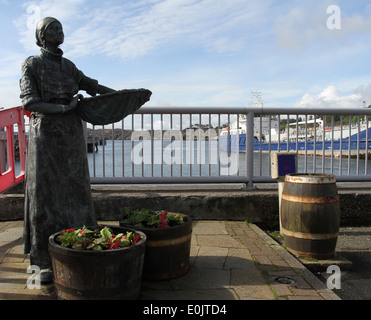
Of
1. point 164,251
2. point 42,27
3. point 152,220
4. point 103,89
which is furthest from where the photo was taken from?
point 103,89

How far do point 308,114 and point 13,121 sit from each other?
464 centimetres

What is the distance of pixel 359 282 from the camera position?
3436mm

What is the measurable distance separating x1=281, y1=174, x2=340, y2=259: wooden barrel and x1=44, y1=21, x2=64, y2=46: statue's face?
9.12 ft

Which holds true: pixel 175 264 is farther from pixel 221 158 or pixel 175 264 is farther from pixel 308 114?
pixel 308 114

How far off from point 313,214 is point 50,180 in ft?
8.88

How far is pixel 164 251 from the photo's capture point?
9.41 feet

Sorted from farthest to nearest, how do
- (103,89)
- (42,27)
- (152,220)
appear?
(103,89) → (152,220) → (42,27)

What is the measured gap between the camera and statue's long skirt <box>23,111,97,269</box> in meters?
2.78

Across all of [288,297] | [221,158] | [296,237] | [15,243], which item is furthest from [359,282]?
[15,243]

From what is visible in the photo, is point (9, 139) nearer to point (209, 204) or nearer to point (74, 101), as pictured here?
point (74, 101)

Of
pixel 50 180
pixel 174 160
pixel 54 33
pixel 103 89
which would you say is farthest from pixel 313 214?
pixel 54 33

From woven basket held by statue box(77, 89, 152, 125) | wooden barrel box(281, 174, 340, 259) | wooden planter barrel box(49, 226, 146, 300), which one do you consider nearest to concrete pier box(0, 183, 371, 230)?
wooden barrel box(281, 174, 340, 259)

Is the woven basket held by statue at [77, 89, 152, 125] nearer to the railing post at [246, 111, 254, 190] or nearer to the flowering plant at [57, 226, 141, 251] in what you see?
the flowering plant at [57, 226, 141, 251]

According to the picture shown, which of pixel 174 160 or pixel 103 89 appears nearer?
pixel 103 89
